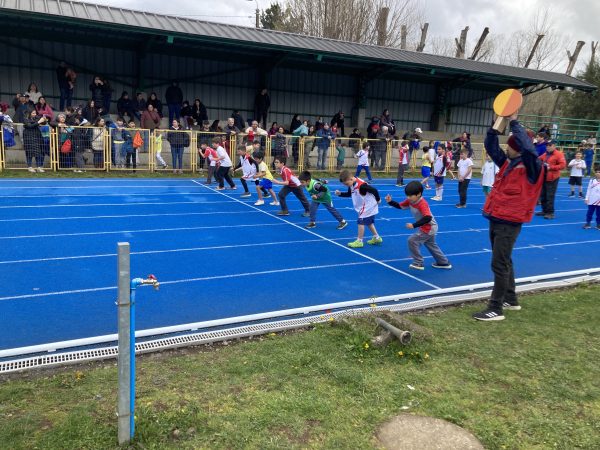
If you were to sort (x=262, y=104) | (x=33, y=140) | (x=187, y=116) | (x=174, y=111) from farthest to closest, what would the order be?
(x=262, y=104) < (x=174, y=111) < (x=187, y=116) < (x=33, y=140)

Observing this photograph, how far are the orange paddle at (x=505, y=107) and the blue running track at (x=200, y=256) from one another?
107 inches

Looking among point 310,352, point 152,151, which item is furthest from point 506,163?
point 152,151

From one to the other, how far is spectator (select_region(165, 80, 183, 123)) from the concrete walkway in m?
20.6

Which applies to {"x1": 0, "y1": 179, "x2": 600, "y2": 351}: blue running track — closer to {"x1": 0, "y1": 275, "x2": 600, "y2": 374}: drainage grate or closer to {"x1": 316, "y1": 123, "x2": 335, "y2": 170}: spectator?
{"x1": 0, "y1": 275, "x2": 600, "y2": 374}: drainage grate

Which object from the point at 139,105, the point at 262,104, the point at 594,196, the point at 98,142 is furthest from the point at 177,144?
the point at 594,196

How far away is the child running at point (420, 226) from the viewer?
811 centimetres

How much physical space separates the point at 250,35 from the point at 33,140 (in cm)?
1066

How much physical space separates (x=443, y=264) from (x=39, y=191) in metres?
11.5

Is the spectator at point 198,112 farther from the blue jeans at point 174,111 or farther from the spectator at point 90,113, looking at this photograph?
the spectator at point 90,113

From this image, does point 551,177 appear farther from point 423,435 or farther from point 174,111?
point 174,111

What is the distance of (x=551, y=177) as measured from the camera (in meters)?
14.0

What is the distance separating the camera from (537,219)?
14148 millimetres

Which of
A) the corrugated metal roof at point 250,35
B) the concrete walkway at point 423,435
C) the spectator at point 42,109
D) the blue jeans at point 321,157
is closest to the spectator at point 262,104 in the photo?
the corrugated metal roof at point 250,35

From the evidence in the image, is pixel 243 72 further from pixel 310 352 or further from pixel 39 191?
pixel 310 352
